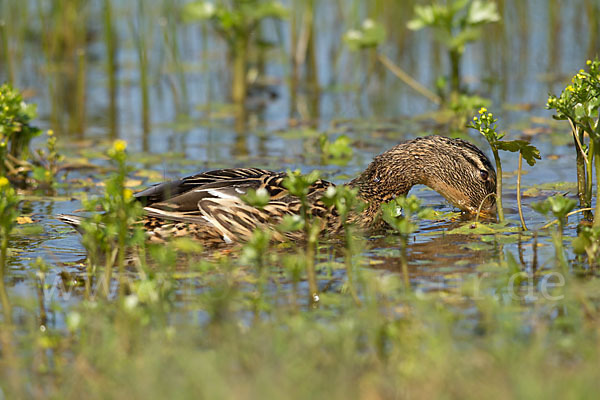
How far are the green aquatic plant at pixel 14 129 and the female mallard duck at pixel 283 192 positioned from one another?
1.26m

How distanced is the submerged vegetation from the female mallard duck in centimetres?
16

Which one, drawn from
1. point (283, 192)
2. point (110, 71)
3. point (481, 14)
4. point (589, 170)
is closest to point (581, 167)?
point (589, 170)

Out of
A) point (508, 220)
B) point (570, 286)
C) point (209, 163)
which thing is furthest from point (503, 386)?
point (209, 163)

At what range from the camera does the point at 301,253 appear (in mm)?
5477

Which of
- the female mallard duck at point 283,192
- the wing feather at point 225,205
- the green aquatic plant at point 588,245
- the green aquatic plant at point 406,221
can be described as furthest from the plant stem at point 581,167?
the wing feather at point 225,205

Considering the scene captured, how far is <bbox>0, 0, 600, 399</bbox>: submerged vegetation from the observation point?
3658 mm

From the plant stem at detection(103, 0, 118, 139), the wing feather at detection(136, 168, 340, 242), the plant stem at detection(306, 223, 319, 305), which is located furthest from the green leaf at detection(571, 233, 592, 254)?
the plant stem at detection(103, 0, 118, 139)

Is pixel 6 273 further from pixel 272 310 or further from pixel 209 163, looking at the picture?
pixel 209 163

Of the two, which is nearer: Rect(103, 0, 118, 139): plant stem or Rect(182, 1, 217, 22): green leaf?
Rect(103, 0, 118, 139): plant stem

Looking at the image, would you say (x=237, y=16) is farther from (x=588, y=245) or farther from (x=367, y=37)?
(x=588, y=245)

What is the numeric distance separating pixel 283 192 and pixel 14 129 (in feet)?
7.33

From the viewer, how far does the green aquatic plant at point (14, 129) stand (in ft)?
22.9

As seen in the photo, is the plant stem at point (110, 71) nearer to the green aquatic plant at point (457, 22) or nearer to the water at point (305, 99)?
the water at point (305, 99)

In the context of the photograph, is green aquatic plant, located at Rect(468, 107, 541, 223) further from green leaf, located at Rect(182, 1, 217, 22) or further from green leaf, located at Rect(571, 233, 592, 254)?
green leaf, located at Rect(182, 1, 217, 22)
